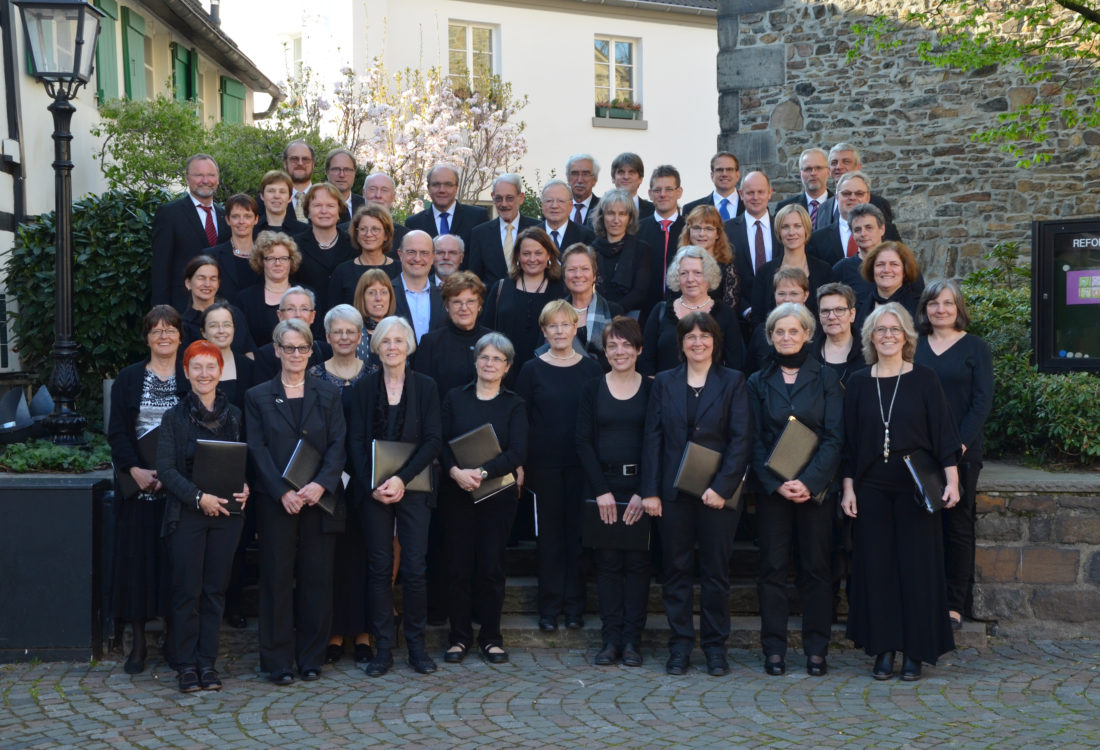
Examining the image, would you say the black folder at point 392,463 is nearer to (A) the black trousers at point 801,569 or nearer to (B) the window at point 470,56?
(A) the black trousers at point 801,569

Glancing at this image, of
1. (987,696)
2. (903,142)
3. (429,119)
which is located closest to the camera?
(987,696)

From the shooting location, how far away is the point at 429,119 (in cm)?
2372

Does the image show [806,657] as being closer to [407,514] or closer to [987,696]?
[987,696]

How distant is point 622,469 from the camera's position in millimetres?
6816

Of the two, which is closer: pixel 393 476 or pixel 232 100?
pixel 393 476

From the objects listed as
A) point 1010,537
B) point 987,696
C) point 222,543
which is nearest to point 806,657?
point 987,696

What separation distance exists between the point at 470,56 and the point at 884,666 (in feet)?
66.6

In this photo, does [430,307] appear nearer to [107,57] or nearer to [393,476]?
[393,476]

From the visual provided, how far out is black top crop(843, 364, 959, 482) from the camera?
21.2ft

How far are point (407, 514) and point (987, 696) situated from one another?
2978 millimetres

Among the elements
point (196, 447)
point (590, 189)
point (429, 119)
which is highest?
A: point (429, 119)

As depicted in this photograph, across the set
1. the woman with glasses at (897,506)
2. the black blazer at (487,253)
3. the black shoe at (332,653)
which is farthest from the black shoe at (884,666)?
the black blazer at (487,253)

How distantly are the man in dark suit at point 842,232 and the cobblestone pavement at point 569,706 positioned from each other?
8.94ft

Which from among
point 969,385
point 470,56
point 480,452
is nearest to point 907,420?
point 969,385
